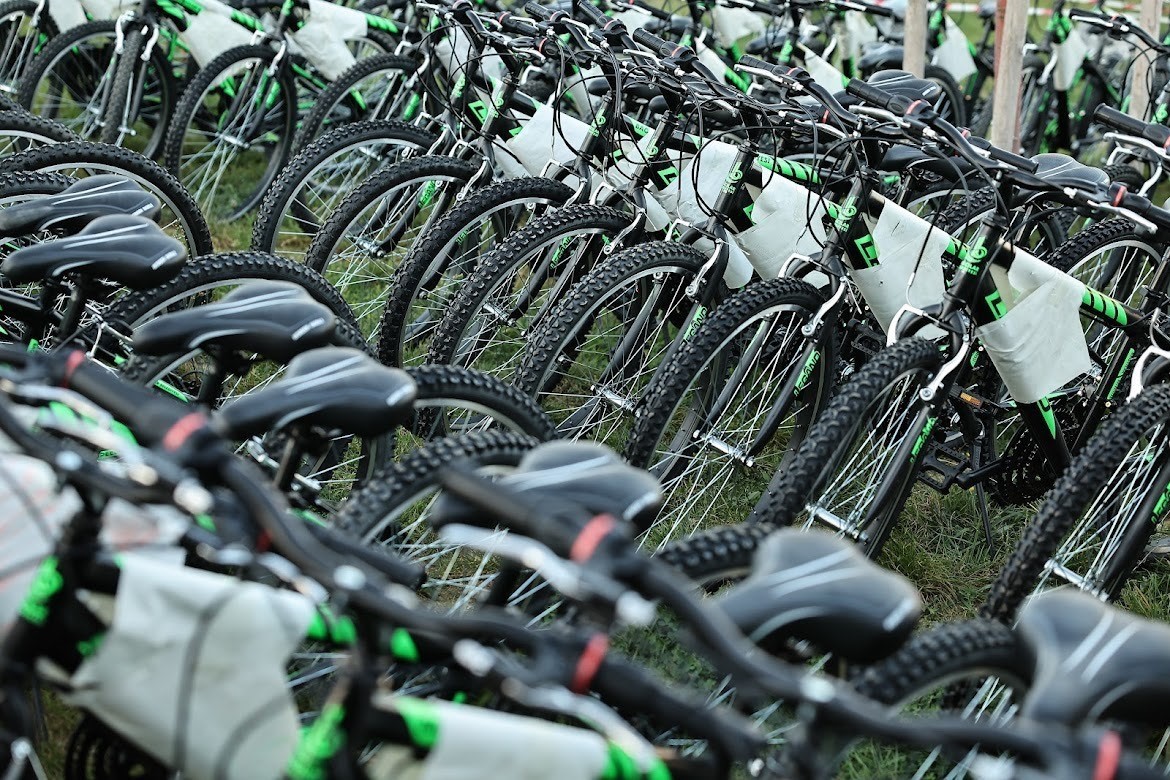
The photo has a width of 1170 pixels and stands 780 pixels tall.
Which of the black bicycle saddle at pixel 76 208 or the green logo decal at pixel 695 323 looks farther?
the green logo decal at pixel 695 323

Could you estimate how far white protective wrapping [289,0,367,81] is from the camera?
531 centimetres

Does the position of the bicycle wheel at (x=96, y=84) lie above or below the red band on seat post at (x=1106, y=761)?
below

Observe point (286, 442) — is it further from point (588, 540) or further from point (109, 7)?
point (109, 7)

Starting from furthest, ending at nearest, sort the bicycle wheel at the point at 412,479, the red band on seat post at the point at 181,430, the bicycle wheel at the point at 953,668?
the bicycle wheel at the point at 412,479 → the bicycle wheel at the point at 953,668 → the red band on seat post at the point at 181,430

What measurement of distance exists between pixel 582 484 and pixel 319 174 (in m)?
3.13

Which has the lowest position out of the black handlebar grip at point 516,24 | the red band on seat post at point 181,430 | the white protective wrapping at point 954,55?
the red band on seat post at point 181,430

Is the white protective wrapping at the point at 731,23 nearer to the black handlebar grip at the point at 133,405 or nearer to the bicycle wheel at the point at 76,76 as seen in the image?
the bicycle wheel at the point at 76,76

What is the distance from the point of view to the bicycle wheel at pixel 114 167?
12.1ft

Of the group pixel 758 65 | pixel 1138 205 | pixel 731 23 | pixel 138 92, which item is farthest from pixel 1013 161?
pixel 138 92

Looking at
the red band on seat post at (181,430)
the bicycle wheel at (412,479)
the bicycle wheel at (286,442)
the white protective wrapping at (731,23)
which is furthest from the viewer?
the white protective wrapping at (731,23)

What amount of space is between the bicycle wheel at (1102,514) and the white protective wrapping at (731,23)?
12.4 ft

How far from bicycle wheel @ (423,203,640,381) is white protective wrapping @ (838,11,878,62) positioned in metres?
3.50

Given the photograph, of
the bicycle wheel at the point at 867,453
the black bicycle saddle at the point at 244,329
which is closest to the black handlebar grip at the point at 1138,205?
the bicycle wheel at the point at 867,453

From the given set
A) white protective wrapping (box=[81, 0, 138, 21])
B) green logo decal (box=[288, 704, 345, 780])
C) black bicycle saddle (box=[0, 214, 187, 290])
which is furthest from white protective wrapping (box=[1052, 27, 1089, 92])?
green logo decal (box=[288, 704, 345, 780])
